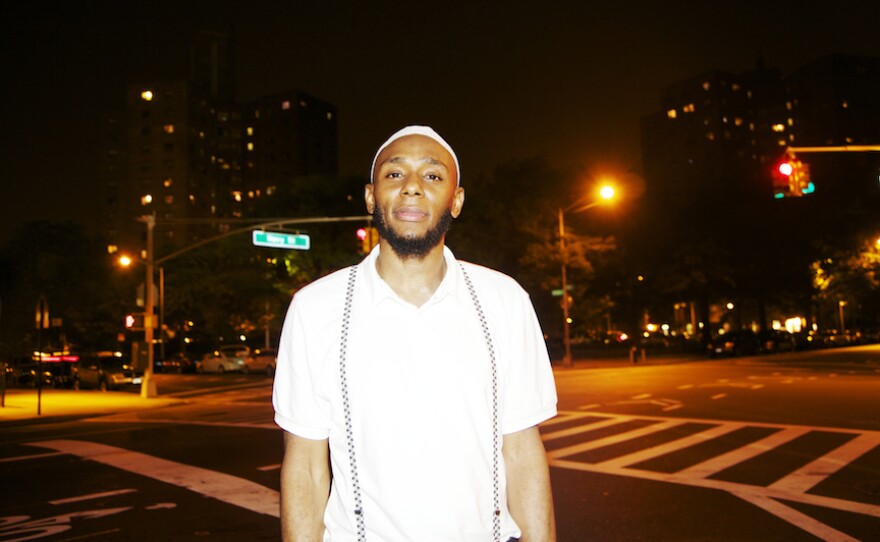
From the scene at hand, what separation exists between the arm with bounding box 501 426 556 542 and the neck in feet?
1.86

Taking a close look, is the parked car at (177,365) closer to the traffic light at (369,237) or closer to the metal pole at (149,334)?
the metal pole at (149,334)

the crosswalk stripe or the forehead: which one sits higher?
the forehead

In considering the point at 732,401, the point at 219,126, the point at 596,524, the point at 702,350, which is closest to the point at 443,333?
the point at 596,524

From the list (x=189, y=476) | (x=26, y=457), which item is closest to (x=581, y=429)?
(x=189, y=476)

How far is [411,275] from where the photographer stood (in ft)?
8.03

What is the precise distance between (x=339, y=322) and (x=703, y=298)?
181ft

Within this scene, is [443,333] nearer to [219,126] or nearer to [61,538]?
[61,538]

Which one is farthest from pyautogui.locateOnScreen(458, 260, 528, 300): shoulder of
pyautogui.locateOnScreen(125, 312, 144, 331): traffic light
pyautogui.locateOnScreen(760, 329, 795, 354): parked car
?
pyautogui.locateOnScreen(760, 329, 795, 354): parked car

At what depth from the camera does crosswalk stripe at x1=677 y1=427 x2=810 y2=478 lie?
29.8 feet

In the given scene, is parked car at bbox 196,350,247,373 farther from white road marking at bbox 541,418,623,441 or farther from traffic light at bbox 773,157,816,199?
traffic light at bbox 773,157,816,199

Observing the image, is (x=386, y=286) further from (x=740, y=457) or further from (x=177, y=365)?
(x=177, y=365)

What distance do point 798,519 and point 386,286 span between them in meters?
6.18

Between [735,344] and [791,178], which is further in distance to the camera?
[735,344]

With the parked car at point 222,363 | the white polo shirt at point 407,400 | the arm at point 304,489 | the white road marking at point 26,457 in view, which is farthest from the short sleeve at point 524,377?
the parked car at point 222,363
